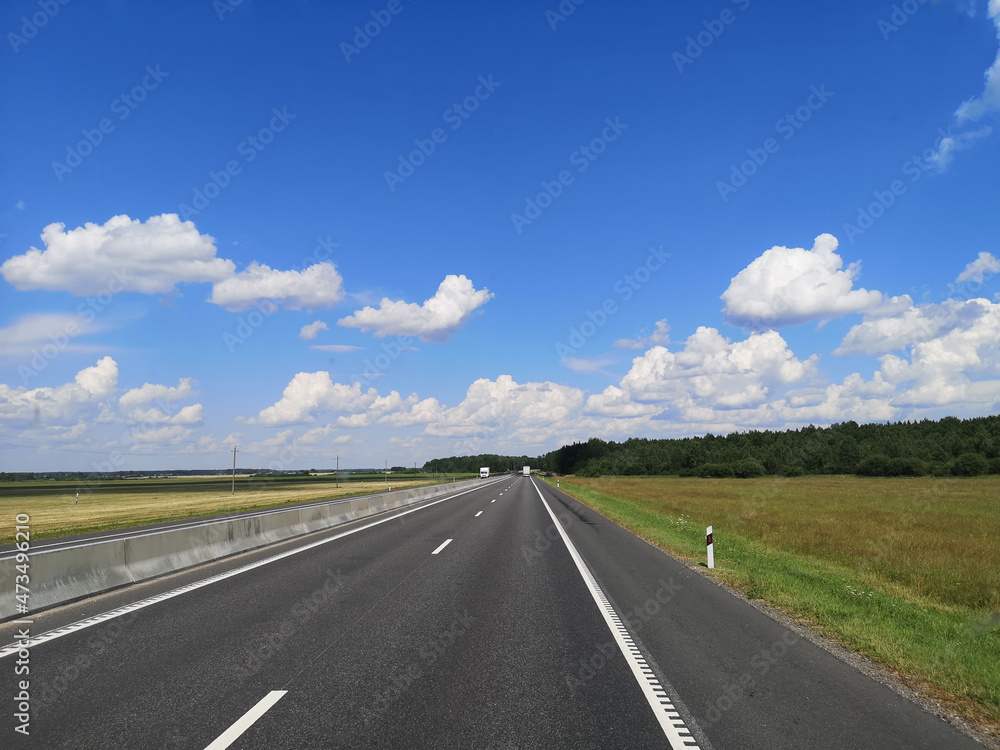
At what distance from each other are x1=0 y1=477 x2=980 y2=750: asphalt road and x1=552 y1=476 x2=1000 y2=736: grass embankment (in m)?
0.79

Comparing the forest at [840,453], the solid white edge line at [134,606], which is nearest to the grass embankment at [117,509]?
the solid white edge line at [134,606]

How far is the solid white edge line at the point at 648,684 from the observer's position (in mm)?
4234

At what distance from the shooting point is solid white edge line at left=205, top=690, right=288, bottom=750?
4.03m

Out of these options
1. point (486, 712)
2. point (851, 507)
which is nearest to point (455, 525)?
point (486, 712)

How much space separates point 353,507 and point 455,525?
17.2ft

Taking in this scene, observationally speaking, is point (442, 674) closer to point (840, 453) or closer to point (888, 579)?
point (888, 579)

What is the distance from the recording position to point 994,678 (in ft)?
19.0

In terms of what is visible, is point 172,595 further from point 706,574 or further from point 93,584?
point 706,574

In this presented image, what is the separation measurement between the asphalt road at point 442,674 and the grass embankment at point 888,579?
0.79 m

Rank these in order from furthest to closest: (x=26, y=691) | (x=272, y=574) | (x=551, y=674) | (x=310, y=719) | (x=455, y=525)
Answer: (x=455, y=525) → (x=272, y=574) → (x=551, y=674) → (x=26, y=691) → (x=310, y=719)

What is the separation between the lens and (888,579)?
12.6m

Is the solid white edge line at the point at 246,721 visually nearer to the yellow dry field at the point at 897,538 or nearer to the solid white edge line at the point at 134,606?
the solid white edge line at the point at 134,606

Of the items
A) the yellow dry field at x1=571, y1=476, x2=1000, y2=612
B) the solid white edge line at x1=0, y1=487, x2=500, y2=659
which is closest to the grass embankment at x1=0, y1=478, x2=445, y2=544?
the solid white edge line at x1=0, y1=487, x2=500, y2=659

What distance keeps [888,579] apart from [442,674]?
11391mm
